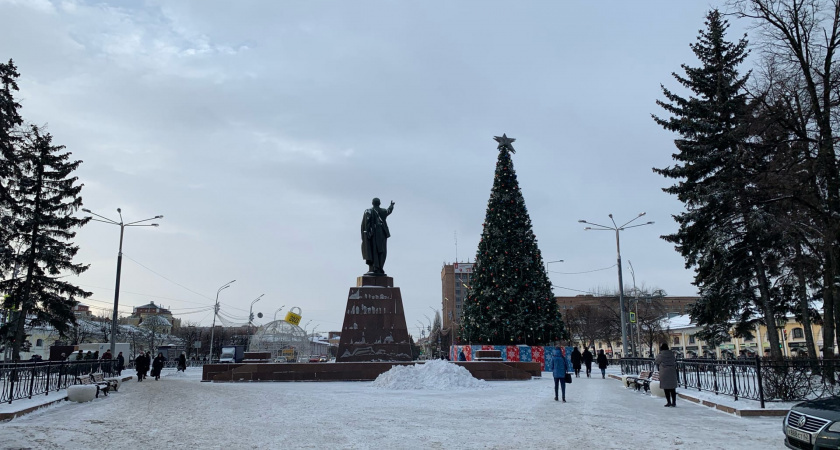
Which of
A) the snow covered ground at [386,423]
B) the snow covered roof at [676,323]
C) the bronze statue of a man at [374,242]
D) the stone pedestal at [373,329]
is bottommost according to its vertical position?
the snow covered ground at [386,423]

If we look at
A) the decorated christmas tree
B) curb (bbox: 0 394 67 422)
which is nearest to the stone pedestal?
curb (bbox: 0 394 67 422)

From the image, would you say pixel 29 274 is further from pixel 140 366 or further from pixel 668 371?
pixel 668 371

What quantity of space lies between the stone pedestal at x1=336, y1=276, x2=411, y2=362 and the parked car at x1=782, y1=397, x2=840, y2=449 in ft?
54.3

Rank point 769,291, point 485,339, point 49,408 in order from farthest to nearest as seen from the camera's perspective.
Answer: point 485,339 < point 769,291 < point 49,408

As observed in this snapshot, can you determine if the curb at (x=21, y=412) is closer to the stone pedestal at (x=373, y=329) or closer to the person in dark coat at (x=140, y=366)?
the stone pedestal at (x=373, y=329)

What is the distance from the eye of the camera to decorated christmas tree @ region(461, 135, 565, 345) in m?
33.0

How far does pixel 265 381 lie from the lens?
22.9m

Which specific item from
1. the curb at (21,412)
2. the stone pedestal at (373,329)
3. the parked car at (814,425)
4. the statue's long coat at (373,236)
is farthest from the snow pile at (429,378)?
the parked car at (814,425)

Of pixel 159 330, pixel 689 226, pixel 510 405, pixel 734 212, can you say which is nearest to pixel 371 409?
pixel 510 405

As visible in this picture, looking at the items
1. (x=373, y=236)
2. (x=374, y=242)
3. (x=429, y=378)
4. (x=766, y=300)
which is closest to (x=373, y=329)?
(x=374, y=242)

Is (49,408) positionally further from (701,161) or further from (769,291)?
(769,291)

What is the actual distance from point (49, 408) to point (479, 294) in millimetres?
23181

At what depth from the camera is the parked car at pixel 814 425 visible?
6.95 m

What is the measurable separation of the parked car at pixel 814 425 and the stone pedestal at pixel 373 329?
16561 millimetres
